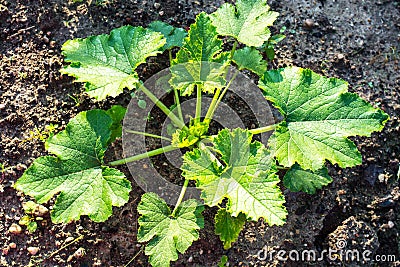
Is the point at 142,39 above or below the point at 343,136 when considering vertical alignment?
above

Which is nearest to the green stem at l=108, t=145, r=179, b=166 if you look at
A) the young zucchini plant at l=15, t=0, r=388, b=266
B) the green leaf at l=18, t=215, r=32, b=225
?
the young zucchini plant at l=15, t=0, r=388, b=266

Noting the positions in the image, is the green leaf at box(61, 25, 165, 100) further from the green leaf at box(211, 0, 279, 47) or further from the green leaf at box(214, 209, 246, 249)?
the green leaf at box(214, 209, 246, 249)

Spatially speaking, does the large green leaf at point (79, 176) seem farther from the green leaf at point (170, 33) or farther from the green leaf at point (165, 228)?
the green leaf at point (170, 33)

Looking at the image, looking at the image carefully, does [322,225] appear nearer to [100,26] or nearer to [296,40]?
[296,40]

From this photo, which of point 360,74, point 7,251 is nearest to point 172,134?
point 7,251

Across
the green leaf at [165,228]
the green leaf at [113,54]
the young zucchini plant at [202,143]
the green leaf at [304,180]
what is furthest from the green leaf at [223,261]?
the green leaf at [113,54]

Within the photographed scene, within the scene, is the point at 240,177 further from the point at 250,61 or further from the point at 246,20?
the point at 246,20
